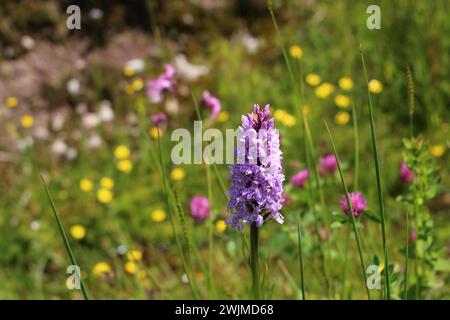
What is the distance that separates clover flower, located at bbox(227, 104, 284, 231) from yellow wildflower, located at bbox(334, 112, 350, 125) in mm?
1765

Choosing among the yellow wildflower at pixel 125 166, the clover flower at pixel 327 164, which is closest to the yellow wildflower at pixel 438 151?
the clover flower at pixel 327 164

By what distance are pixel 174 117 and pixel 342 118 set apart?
0.80 meters

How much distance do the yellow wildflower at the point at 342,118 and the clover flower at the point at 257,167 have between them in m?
1.77

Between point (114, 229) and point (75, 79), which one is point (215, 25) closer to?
point (75, 79)

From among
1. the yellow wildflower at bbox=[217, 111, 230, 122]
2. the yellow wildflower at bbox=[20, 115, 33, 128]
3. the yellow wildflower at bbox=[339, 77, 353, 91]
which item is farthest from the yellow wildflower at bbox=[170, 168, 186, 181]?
the yellow wildflower at bbox=[339, 77, 353, 91]

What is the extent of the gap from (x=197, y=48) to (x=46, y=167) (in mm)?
1067

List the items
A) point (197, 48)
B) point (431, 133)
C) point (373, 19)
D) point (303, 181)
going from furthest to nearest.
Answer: point (197, 48) < point (373, 19) < point (431, 133) < point (303, 181)

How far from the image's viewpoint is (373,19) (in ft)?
9.74

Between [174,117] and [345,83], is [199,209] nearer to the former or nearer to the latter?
[174,117]

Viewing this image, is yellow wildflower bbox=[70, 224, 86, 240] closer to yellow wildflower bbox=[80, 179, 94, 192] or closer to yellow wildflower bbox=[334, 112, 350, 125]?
yellow wildflower bbox=[80, 179, 94, 192]

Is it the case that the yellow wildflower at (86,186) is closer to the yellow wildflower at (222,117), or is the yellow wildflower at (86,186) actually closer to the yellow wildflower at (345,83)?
the yellow wildflower at (222,117)

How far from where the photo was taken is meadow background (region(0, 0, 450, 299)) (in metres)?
2.32

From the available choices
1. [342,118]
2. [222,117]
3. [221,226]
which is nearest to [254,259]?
[221,226]
